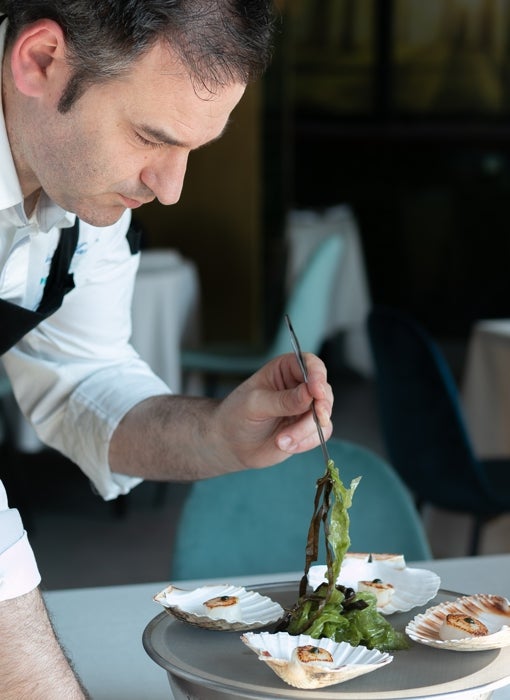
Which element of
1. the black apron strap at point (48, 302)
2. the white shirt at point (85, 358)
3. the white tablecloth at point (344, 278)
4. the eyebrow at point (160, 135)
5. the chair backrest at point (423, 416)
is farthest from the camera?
the white tablecloth at point (344, 278)

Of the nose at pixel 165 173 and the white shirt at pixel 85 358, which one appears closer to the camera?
the nose at pixel 165 173

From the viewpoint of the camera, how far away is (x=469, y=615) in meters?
0.96

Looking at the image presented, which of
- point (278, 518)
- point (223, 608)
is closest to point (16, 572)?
point (223, 608)

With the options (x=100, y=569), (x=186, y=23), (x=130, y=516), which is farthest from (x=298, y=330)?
(x=186, y=23)

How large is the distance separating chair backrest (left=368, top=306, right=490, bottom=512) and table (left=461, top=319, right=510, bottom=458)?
0.41 m

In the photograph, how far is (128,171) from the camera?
3.80ft

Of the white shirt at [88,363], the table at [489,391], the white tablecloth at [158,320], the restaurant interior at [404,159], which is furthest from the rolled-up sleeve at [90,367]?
the restaurant interior at [404,159]

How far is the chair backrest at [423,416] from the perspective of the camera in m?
2.65

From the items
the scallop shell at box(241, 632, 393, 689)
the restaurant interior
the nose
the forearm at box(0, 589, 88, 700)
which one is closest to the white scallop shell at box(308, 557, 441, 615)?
the scallop shell at box(241, 632, 393, 689)

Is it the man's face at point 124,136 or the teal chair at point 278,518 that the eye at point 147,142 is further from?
the teal chair at point 278,518

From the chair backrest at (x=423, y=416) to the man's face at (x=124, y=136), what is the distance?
1.54 meters

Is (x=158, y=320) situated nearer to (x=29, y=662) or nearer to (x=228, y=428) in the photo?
(x=228, y=428)

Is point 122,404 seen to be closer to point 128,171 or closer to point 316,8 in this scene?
point 128,171

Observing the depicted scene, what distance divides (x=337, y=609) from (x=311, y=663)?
5.1 inches
